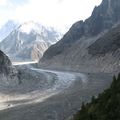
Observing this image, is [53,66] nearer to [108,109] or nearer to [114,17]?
[114,17]

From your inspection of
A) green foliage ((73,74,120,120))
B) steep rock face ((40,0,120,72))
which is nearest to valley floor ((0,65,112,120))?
green foliage ((73,74,120,120))

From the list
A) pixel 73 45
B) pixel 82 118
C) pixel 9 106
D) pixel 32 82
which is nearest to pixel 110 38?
pixel 73 45

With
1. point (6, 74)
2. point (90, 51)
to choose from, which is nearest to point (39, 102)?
point (6, 74)

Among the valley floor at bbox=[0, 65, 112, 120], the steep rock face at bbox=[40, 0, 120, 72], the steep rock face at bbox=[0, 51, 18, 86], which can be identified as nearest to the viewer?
the valley floor at bbox=[0, 65, 112, 120]

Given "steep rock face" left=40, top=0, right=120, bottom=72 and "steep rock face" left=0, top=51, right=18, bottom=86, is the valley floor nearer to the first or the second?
"steep rock face" left=0, top=51, right=18, bottom=86

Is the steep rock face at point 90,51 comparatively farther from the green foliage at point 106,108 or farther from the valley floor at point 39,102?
the green foliage at point 106,108

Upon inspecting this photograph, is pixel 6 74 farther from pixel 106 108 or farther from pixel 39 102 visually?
pixel 106 108

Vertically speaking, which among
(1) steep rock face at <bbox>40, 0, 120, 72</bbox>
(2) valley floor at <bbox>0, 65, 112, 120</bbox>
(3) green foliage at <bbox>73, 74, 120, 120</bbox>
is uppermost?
(1) steep rock face at <bbox>40, 0, 120, 72</bbox>

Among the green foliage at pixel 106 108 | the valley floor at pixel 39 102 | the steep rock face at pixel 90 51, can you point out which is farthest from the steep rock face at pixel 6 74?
the green foliage at pixel 106 108
